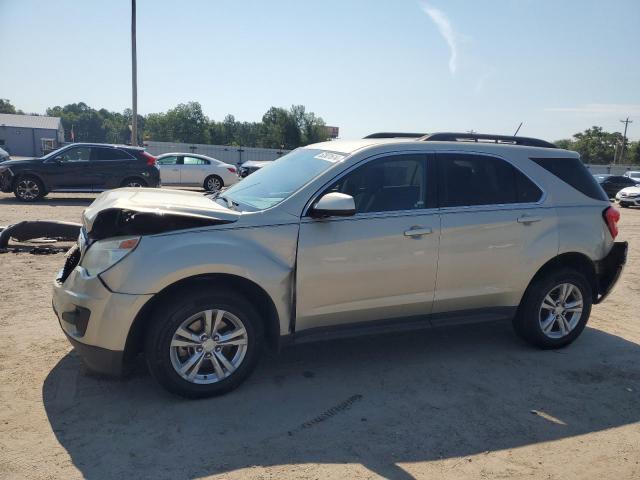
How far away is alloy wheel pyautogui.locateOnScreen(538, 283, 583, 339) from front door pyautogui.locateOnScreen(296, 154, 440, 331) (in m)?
1.29

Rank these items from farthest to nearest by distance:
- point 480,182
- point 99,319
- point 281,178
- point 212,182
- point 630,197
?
point 630,197 < point 212,182 < point 480,182 < point 281,178 < point 99,319

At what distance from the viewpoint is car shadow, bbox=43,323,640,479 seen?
3033 mm

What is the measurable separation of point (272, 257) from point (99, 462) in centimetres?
165

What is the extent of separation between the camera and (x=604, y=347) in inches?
198

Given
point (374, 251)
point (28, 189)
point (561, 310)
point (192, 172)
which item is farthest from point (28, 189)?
point (561, 310)

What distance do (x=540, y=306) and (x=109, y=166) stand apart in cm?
1311

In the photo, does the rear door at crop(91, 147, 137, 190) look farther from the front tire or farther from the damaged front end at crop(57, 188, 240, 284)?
the damaged front end at crop(57, 188, 240, 284)

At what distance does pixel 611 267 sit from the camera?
4.97m

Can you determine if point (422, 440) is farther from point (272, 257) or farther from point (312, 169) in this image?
point (312, 169)

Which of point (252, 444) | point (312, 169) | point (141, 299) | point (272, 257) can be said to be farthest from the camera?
point (312, 169)

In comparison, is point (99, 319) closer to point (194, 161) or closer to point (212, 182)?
point (212, 182)

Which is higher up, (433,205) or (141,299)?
(433,205)

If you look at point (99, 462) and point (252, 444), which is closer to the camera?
point (99, 462)

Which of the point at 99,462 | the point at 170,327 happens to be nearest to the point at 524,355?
the point at 170,327
